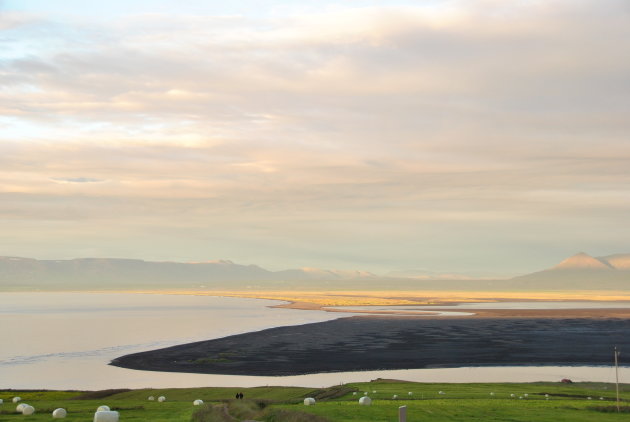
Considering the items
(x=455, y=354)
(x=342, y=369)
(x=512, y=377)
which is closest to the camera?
(x=512, y=377)

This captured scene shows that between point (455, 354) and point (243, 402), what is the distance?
5638 cm

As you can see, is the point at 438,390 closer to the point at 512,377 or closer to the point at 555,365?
the point at 512,377

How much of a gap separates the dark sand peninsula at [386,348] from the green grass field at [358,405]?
2213cm

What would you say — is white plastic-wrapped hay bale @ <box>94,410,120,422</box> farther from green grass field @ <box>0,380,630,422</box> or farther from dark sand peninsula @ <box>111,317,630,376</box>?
dark sand peninsula @ <box>111,317,630,376</box>

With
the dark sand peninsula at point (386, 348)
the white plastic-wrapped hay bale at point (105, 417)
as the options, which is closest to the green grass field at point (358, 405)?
the white plastic-wrapped hay bale at point (105, 417)

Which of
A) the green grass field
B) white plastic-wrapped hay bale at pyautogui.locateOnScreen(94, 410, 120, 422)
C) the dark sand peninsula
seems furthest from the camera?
the dark sand peninsula

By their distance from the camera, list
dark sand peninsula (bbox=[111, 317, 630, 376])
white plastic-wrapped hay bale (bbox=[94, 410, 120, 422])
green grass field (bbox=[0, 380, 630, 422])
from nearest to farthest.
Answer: white plastic-wrapped hay bale (bbox=[94, 410, 120, 422]) → green grass field (bbox=[0, 380, 630, 422]) → dark sand peninsula (bbox=[111, 317, 630, 376])

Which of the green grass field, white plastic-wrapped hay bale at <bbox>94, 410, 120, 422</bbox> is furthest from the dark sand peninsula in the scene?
white plastic-wrapped hay bale at <bbox>94, 410, 120, 422</bbox>

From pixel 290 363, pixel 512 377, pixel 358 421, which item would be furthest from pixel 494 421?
pixel 290 363

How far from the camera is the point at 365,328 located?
450 feet

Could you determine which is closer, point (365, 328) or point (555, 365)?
point (555, 365)

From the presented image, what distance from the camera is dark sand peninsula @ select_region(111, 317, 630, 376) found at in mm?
84875

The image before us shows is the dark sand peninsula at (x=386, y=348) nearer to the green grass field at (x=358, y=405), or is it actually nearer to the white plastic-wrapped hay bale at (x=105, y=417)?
the green grass field at (x=358, y=405)

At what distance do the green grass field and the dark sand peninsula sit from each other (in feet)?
72.6
